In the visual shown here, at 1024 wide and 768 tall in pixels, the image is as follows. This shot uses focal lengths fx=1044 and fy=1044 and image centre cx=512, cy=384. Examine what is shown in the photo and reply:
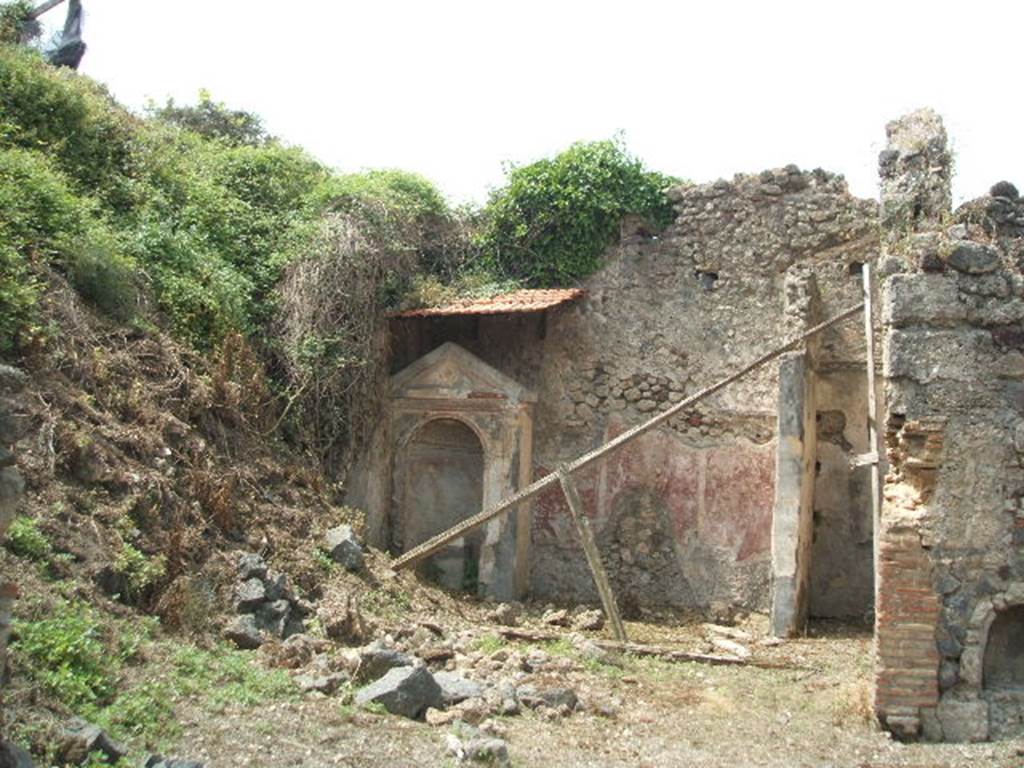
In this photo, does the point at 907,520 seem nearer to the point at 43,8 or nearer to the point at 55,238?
the point at 55,238

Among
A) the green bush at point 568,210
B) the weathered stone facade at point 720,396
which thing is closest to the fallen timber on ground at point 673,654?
the weathered stone facade at point 720,396

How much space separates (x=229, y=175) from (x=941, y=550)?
33.4 feet

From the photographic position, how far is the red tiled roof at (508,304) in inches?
474

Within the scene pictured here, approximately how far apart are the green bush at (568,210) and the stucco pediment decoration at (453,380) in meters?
1.82

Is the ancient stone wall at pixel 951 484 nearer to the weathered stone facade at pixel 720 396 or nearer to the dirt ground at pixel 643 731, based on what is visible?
the dirt ground at pixel 643 731

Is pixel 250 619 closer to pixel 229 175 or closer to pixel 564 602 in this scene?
pixel 564 602

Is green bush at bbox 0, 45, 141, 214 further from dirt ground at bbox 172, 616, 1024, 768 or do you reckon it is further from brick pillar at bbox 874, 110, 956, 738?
brick pillar at bbox 874, 110, 956, 738

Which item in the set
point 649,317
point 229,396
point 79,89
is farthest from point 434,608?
point 79,89

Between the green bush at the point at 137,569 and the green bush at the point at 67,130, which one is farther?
the green bush at the point at 67,130

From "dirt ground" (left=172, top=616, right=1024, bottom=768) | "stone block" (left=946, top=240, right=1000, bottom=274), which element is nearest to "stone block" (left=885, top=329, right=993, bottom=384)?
"stone block" (left=946, top=240, right=1000, bottom=274)

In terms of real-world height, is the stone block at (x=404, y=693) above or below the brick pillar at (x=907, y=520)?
below

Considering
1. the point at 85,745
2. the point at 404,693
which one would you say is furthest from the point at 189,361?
the point at 85,745

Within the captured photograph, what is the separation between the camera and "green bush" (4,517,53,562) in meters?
7.06

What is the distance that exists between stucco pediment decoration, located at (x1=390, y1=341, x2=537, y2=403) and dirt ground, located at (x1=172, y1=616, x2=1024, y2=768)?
3.99 m
